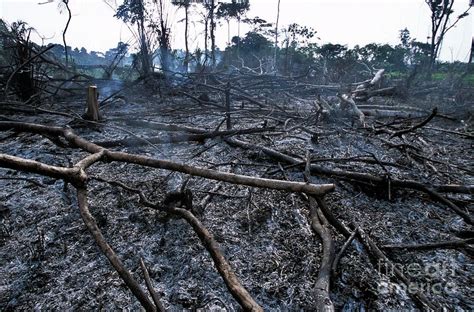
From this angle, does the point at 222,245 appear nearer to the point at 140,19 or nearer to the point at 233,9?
the point at 140,19

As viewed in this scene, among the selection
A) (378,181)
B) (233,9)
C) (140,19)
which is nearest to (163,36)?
(140,19)

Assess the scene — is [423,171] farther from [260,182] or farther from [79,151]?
[79,151]

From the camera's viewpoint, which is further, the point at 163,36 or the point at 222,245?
the point at 163,36

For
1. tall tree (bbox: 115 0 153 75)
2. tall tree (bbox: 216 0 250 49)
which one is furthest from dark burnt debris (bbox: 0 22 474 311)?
tall tree (bbox: 216 0 250 49)

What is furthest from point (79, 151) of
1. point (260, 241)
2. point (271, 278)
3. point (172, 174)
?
point (271, 278)

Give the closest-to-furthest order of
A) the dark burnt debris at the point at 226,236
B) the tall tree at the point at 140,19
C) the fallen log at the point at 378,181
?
the dark burnt debris at the point at 226,236, the fallen log at the point at 378,181, the tall tree at the point at 140,19

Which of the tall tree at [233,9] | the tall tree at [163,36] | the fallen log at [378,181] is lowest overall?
the fallen log at [378,181]

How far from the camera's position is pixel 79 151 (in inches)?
113

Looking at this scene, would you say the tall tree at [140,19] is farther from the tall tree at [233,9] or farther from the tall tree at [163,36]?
the tall tree at [233,9]

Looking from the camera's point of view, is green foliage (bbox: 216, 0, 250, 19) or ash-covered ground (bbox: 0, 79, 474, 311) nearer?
ash-covered ground (bbox: 0, 79, 474, 311)

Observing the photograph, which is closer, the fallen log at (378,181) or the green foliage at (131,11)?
the fallen log at (378,181)

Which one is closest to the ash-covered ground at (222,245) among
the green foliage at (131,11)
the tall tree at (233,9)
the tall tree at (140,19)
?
the tall tree at (140,19)

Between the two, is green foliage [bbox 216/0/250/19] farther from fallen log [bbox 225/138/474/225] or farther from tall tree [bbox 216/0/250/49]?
fallen log [bbox 225/138/474/225]

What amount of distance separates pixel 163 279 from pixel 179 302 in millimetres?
170
